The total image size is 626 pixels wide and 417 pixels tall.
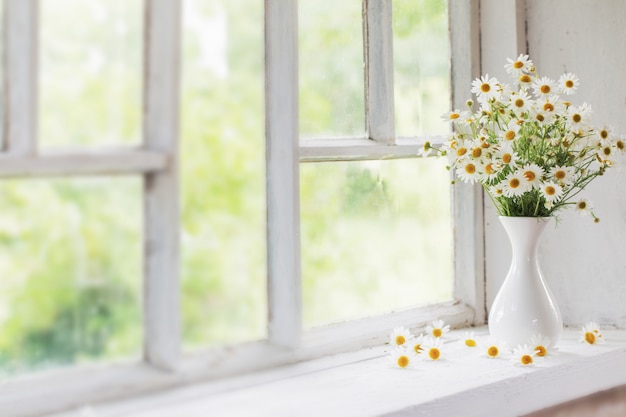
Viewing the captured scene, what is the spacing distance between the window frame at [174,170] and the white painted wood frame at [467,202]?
115mm

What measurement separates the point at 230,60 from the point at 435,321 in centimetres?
75

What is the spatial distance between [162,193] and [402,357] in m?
0.57

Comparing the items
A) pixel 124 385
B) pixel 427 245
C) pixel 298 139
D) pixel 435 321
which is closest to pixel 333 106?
pixel 298 139

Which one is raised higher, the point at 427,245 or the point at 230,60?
the point at 230,60

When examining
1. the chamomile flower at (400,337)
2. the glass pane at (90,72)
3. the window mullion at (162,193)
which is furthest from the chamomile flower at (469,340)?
the glass pane at (90,72)

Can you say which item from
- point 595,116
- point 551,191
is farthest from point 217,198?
point 595,116

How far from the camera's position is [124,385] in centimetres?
134

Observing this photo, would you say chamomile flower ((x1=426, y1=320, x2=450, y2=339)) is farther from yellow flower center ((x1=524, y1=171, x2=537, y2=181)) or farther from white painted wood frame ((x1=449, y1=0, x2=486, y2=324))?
yellow flower center ((x1=524, y1=171, x2=537, y2=181))

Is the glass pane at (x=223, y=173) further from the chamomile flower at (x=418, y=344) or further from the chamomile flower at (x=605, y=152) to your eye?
the chamomile flower at (x=605, y=152)

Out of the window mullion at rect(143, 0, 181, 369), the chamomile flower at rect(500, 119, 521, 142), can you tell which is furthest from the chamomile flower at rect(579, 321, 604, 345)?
the window mullion at rect(143, 0, 181, 369)

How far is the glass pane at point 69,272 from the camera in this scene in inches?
49.5

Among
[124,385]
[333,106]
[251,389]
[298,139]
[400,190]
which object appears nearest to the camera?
[124,385]

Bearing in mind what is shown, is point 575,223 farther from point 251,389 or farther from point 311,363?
point 251,389

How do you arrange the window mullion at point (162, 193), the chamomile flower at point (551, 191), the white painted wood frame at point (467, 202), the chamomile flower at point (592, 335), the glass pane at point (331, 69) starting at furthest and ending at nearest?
the white painted wood frame at point (467, 202)
the chamomile flower at point (592, 335)
the glass pane at point (331, 69)
the chamomile flower at point (551, 191)
the window mullion at point (162, 193)
